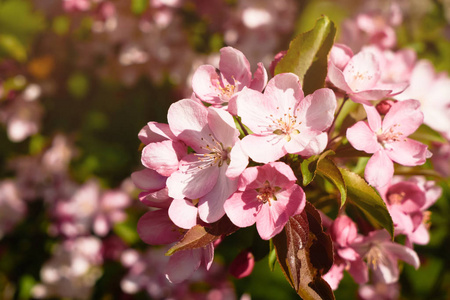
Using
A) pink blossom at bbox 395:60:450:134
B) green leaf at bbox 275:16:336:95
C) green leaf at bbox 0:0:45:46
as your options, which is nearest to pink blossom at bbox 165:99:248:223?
green leaf at bbox 275:16:336:95

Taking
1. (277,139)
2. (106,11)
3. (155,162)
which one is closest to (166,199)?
(155,162)

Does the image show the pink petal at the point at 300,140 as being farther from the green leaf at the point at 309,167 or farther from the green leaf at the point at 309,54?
the green leaf at the point at 309,54

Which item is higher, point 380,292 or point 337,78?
point 337,78

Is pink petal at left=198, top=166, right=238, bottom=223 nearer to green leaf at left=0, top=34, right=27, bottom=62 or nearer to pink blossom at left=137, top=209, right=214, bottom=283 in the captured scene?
pink blossom at left=137, top=209, right=214, bottom=283

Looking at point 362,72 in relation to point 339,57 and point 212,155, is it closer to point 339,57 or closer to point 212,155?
point 339,57

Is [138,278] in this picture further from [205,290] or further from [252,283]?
[252,283]

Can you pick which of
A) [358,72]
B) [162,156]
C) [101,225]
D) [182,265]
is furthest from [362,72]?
[101,225]

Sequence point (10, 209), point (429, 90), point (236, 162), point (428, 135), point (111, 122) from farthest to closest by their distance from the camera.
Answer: point (111, 122) → point (10, 209) → point (429, 90) → point (428, 135) → point (236, 162)

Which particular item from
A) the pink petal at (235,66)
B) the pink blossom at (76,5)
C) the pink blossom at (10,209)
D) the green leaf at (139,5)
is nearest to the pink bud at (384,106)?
the pink petal at (235,66)
